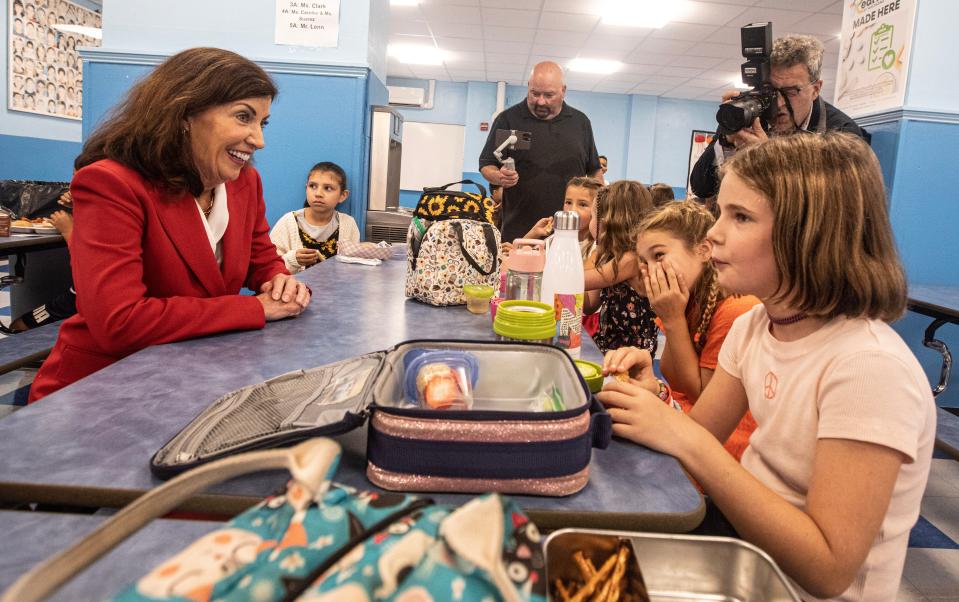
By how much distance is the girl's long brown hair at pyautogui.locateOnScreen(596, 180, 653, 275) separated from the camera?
2012 millimetres

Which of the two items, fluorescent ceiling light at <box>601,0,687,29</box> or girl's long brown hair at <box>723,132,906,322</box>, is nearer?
girl's long brown hair at <box>723,132,906,322</box>

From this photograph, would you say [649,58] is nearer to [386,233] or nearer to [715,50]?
[715,50]

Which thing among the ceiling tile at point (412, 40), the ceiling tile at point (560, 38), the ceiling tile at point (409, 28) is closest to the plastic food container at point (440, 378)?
the ceiling tile at point (560, 38)

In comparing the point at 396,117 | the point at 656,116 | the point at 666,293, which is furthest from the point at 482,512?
the point at 656,116

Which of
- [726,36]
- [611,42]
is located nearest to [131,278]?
[726,36]

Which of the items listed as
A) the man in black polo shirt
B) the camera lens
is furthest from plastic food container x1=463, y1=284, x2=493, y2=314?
the man in black polo shirt

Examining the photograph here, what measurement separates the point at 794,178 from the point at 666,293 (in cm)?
57

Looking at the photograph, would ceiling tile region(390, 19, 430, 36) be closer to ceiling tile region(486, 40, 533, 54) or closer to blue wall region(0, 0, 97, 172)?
ceiling tile region(486, 40, 533, 54)

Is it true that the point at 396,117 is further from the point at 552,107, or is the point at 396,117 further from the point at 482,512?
the point at 482,512

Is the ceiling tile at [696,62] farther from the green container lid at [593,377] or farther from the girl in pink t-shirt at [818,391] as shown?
the green container lid at [593,377]

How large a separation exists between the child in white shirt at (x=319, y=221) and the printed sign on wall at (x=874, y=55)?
2.63m

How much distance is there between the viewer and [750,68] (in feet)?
7.83

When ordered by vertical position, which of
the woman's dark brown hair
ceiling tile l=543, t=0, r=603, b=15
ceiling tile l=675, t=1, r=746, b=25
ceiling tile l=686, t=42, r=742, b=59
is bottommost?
the woman's dark brown hair

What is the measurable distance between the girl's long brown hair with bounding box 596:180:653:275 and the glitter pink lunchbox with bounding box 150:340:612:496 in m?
1.20
